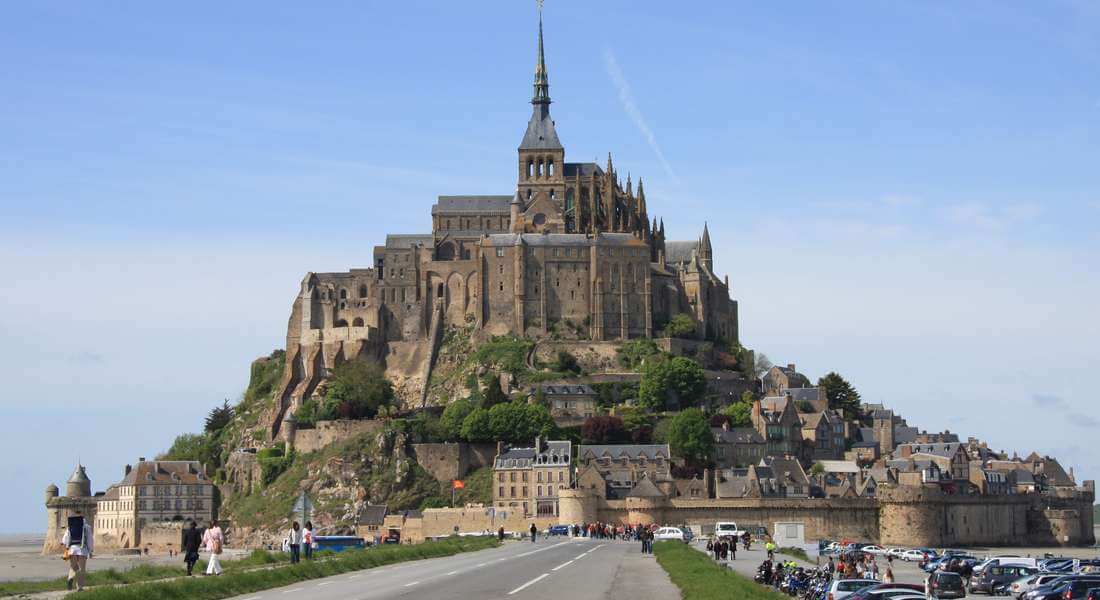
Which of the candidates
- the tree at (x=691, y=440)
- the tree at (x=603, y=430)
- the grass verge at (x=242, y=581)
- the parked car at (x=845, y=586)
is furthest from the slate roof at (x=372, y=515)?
the parked car at (x=845, y=586)

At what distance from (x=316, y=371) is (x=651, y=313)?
29.1m

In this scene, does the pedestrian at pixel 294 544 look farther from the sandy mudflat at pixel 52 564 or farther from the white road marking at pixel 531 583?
the sandy mudflat at pixel 52 564

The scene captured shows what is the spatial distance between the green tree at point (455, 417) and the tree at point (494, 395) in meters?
1.34

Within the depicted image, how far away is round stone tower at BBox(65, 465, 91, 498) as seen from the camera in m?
123

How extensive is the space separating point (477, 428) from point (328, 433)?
12.5 m

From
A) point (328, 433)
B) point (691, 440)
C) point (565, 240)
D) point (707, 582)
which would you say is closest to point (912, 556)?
point (691, 440)

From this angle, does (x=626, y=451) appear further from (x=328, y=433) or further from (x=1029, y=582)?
(x=1029, y=582)

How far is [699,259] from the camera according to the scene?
481 feet

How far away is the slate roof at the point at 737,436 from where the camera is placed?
119250mm

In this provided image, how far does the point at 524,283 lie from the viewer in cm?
13375

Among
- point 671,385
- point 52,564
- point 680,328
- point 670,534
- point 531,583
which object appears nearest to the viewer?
point 531,583

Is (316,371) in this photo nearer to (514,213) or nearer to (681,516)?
(514,213)

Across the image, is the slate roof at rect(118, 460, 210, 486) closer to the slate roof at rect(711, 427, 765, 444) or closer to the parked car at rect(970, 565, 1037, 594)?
the slate roof at rect(711, 427, 765, 444)

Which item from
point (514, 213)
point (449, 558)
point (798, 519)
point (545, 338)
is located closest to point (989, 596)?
point (449, 558)
